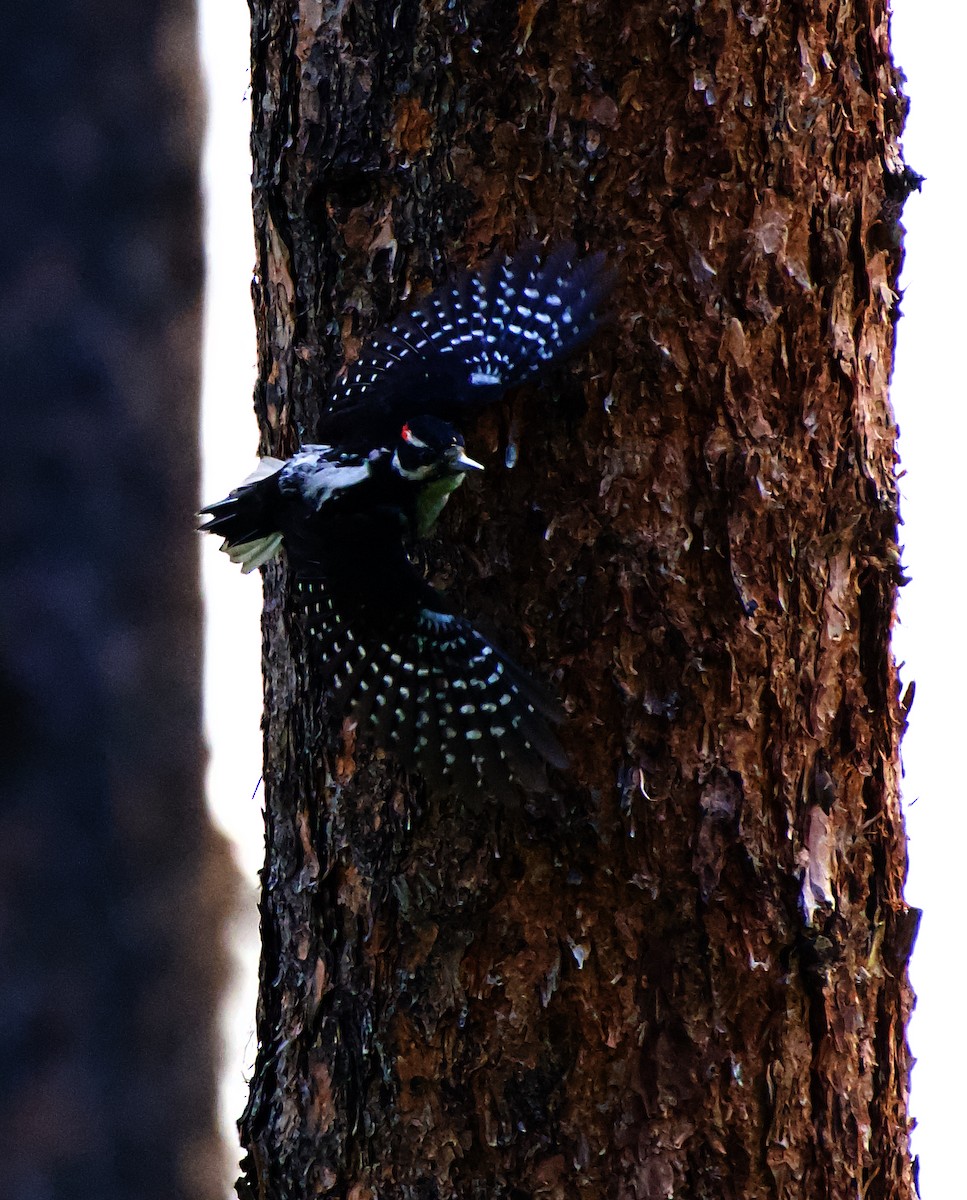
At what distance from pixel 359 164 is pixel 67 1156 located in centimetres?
221

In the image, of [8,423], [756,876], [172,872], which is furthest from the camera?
[172,872]

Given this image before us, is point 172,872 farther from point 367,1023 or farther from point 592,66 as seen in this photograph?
point 592,66

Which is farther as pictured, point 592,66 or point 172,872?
point 172,872

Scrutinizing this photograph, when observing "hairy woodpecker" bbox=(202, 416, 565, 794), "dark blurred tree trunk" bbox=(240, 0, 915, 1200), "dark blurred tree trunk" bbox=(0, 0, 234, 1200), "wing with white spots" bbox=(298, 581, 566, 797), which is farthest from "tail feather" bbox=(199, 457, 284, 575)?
"dark blurred tree trunk" bbox=(0, 0, 234, 1200)

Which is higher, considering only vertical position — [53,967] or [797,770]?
[797,770]

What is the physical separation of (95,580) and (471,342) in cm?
125

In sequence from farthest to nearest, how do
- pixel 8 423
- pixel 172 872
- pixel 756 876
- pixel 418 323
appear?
1. pixel 172 872
2. pixel 8 423
3. pixel 418 323
4. pixel 756 876

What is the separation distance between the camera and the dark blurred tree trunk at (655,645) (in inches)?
56.8

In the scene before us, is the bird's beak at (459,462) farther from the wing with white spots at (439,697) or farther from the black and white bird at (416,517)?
the wing with white spots at (439,697)

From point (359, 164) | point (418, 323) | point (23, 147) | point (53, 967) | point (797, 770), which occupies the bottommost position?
point (53, 967)

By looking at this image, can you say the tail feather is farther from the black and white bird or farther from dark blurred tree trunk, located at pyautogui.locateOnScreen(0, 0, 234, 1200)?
dark blurred tree trunk, located at pyautogui.locateOnScreen(0, 0, 234, 1200)

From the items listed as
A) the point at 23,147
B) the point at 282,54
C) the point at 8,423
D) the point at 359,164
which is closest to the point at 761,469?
the point at 359,164

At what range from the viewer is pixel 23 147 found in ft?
7.71

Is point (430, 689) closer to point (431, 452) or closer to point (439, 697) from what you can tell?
point (439, 697)
